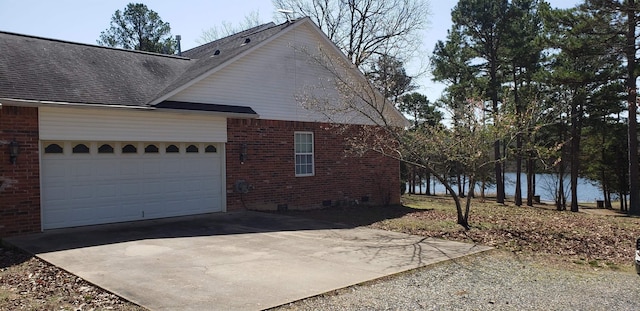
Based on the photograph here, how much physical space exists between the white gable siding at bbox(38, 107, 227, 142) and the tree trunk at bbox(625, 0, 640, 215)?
1600 centimetres

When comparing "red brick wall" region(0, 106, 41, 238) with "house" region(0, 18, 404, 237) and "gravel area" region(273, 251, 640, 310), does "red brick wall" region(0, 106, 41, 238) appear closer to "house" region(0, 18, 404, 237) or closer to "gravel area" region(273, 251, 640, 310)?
"house" region(0, 18, 404, 237)

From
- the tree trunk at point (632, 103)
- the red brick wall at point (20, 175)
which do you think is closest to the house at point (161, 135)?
the red brick wall at point (20, 175)

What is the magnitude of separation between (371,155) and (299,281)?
12.2 metres

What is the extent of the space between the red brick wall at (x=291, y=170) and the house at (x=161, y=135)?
0.04 m

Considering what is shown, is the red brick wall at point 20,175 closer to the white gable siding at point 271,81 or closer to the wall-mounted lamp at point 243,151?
the white gable siding at point 271,81

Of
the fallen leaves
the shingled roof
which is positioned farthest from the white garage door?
the fallen leaves

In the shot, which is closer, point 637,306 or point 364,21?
point 637,306

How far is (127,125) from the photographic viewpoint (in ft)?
39.4

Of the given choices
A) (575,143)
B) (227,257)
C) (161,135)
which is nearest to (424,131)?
(161,135)

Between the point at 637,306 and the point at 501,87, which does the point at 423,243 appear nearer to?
the point at 637,306

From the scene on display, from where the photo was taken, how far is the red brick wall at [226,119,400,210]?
14523mm

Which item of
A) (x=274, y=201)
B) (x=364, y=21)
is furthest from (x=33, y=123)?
(x=364, y=21)

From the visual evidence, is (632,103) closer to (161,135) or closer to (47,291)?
(161,135)

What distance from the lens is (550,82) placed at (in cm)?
2284
